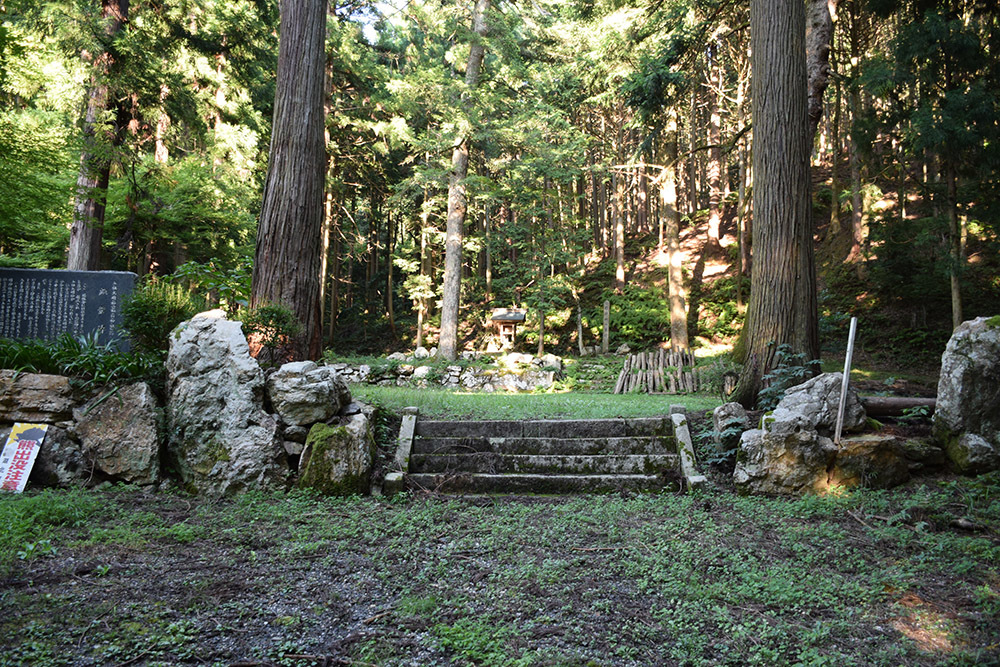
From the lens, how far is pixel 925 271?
1306 cm

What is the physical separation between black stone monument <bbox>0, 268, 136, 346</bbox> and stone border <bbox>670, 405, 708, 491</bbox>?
598 cm

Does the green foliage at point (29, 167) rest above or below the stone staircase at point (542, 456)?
above

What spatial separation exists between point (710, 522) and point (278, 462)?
3.74 meters

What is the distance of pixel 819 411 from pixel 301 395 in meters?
4.90

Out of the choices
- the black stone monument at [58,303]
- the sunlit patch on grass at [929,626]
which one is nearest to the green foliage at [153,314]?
the black stone monument at [58,303]

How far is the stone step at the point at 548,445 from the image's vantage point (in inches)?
233

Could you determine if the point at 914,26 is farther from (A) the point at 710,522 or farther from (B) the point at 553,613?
(B) the point at 553,613

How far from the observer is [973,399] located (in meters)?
4.91

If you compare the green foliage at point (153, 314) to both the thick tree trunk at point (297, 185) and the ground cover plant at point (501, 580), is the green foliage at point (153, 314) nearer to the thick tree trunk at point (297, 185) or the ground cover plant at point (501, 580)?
the thick tree trunk at point (297, 185)

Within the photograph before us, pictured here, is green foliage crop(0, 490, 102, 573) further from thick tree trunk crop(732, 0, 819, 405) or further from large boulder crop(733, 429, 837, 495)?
thick tree trunk crop(732, 0, 819, 405)

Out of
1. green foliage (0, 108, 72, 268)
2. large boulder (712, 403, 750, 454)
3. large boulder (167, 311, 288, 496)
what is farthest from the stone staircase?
green foliage (0, 108, 72, 268)

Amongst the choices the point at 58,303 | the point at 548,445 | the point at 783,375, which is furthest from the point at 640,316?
the point at 58,303

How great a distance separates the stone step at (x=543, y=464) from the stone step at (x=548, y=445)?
A: 0.87ft

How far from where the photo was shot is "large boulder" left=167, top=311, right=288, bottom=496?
190 inches
